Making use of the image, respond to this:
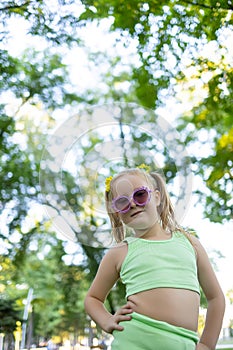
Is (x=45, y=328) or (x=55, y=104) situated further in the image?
(x=45, y=328)

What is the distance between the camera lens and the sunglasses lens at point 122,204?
89 cm

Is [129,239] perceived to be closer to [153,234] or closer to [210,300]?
[153,234]

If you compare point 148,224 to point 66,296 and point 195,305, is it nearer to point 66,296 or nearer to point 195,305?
point 195,305

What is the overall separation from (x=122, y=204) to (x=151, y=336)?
199mm

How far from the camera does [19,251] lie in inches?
171

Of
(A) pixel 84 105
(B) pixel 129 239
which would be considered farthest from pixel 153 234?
(A) pixel 84 105

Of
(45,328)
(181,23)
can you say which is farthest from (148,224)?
(45,328)

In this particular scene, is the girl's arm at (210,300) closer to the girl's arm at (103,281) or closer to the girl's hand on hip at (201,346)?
the girl's hand on hip at (201,346)

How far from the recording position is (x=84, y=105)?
4328mm

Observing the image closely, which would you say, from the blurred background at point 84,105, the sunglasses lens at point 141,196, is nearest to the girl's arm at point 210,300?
the sunglasses lens at point 141,196

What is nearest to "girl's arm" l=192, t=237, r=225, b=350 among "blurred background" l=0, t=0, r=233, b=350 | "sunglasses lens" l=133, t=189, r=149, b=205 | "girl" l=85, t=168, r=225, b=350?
"girl" l=85, t=168, r=225, b=350

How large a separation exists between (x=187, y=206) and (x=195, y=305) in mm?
204

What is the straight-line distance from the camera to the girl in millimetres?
→ 813

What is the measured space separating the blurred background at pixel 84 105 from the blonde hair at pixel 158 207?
1849 mm
